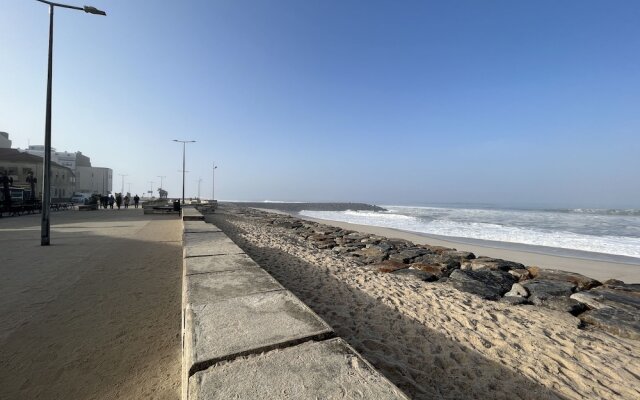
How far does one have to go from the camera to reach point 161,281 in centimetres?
535

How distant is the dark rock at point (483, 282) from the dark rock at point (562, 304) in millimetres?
627

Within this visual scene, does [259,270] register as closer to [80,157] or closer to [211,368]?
[211,368]

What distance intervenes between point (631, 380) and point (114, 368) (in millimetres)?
5193

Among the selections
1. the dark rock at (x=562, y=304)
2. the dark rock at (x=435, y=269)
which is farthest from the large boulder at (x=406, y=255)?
the dark rock at (x=562, y=304)

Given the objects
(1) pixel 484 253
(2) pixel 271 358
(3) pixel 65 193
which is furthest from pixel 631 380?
(3) pixel 65 193

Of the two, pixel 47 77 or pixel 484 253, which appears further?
pixel 484 253

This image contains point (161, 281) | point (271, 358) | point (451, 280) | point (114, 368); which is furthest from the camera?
point (451, 280)

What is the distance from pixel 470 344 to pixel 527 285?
333cm

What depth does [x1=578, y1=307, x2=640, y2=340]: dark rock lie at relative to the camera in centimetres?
379

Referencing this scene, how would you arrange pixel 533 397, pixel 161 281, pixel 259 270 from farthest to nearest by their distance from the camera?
1. pixel 161 281
2. pixel 259 270
3. pixel 533 397

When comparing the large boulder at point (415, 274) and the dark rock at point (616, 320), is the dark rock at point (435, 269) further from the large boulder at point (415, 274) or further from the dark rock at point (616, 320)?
the dark rock at point (616, 320)

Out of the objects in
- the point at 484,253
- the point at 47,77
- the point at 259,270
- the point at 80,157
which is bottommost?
the point at 484,253

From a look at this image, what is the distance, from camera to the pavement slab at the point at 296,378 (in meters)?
1.41

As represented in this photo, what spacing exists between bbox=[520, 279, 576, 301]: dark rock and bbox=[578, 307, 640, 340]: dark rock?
2.30 feet
